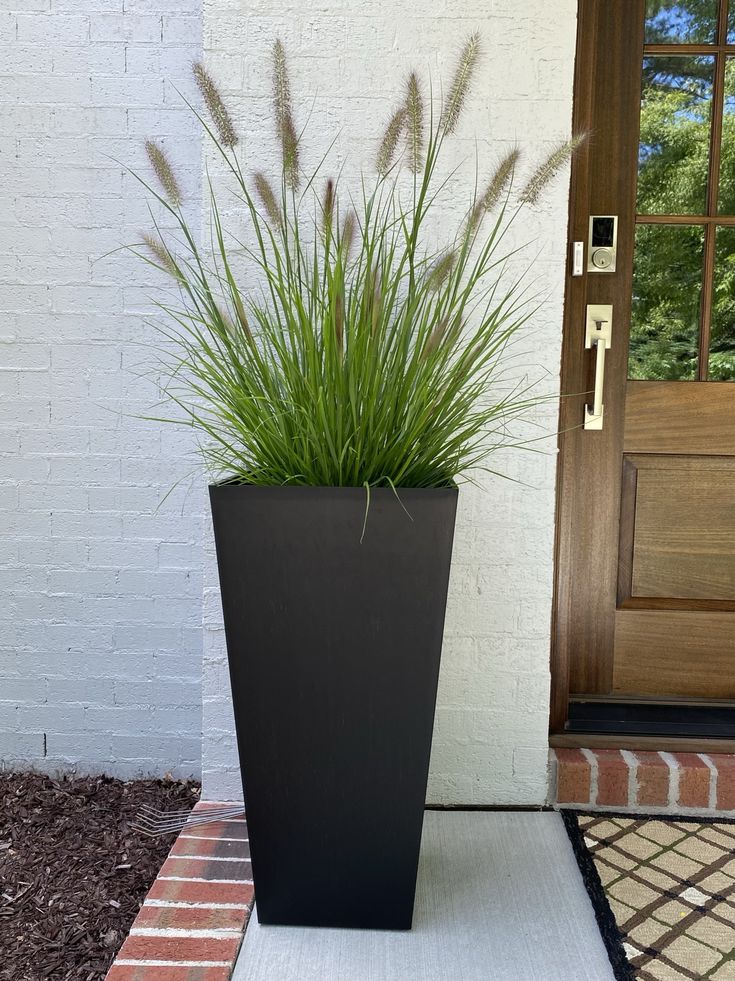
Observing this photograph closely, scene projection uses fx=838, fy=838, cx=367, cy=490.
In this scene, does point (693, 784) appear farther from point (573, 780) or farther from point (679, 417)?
point (679, 417)

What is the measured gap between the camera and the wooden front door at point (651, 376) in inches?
82.3

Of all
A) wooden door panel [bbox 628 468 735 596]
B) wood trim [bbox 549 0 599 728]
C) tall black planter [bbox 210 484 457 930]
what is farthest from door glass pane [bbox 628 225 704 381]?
tall black planter [bbox 210 484 457 930]

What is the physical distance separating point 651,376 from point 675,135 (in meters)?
0.61

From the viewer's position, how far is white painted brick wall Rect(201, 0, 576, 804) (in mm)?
1869

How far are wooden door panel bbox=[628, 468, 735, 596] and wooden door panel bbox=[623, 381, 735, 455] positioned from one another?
0.07 m

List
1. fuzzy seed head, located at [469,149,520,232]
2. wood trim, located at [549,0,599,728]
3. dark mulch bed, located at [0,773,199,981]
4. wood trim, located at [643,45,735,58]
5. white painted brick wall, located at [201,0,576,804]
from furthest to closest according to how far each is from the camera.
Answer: wood trim, located at [643,45,735,58], wood trim, located at [549,0,599,728], white painted brick wall, located at [201,0,576,804], dark mulch bed, located at [0,773,199,981], fuzzy seed head, located at [469,149,520,232]

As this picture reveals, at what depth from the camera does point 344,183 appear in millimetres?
1911

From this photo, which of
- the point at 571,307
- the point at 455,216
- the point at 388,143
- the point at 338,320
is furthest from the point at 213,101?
the point at 571,307

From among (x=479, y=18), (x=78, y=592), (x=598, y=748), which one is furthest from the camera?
(x=78, y=592)

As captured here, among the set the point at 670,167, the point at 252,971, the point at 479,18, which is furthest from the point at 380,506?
the point at 670,167

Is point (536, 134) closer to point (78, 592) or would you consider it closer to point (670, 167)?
point (670, 167)

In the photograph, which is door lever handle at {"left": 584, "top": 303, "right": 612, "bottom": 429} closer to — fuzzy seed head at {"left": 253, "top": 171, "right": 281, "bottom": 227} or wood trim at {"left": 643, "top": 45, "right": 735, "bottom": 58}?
wood trim at {"left": 643, "top": 45, "right": 735, "bottom": 58}

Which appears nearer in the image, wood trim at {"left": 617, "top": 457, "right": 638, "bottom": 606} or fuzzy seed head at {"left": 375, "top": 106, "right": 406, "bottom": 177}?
fuzzy seed head at {"left": 375, "top": 106, "right": 406, "bottom": 177}

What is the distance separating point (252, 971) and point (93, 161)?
191 centimetres
